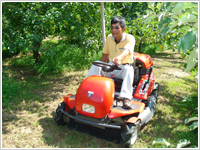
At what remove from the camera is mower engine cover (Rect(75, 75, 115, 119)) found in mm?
2264

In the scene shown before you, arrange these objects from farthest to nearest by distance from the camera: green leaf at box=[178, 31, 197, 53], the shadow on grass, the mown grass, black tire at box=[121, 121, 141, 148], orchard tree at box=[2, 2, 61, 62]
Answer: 1. orchard tree at box=[2, 2, 61, 62]
2. the mown grass
3. the shadow on grass
4. black tire at box=[121, 121, 141, 148]
5. green leaf at box=[178, 31, 197, 53]

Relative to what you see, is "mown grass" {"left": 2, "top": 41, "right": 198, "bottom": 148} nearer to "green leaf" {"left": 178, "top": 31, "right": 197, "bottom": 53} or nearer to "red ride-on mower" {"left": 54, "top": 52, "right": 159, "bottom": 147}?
"red ride-on mower" {"left": 54, "top": 52, "right": 159, "bottom": 147}

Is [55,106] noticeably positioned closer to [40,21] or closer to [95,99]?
[95,99]

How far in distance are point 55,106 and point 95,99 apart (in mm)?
1373

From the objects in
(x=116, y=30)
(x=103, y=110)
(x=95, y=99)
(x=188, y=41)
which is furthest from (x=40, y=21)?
(x=188, y=41)

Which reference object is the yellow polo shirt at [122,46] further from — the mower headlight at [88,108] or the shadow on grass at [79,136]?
the shadow on grass at [79,136]

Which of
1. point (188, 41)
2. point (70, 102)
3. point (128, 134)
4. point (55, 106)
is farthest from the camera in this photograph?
point (55, 106)

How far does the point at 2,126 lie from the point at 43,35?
71.7 inches

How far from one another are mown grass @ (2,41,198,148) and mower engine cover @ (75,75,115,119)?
1.15 ft

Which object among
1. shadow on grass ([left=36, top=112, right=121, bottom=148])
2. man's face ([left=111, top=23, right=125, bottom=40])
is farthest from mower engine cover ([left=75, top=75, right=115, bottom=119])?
man's face ([left=111, top=23, right=125, bottom=40])

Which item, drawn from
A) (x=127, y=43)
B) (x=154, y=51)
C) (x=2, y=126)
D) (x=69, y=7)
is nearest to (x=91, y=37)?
(x=69, y=7)

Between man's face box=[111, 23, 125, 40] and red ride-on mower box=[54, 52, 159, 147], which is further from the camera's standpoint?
man's face box=[111, 23, 125, 40]

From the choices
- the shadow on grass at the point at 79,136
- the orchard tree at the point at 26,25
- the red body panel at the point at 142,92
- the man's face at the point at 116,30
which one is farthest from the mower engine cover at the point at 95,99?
the orchard tree at the point at 26,25

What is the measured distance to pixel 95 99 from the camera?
7.43 ft
